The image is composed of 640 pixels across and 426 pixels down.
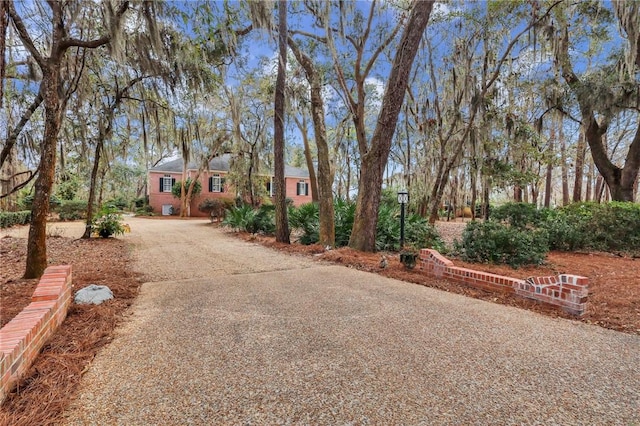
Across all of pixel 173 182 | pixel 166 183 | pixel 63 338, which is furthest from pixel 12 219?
pixel 63 338

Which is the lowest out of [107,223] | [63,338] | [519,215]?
[63,338]

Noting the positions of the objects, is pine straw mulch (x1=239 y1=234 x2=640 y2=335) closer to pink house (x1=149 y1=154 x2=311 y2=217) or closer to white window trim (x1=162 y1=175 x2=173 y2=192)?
pink house (x1=149 y1=154 x2=311 y2=217)

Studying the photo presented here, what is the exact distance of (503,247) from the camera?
5555 mm

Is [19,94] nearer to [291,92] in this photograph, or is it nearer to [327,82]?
[291,92]

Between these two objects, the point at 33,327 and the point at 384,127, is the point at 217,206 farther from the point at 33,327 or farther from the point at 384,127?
the point at 33,327

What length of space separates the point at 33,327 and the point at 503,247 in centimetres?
615

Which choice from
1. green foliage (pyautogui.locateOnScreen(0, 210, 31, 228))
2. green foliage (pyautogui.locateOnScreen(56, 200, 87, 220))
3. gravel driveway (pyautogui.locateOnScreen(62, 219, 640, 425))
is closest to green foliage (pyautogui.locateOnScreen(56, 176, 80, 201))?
green foliage (pyautogui.locateOnScreen(56, 200, 87, 220))

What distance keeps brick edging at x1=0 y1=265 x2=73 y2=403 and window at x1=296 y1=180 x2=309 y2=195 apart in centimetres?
2374

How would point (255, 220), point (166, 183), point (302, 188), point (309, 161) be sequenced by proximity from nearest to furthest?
point (255, 220) → point (309, 161) → point (166, 183) → point (302, 188)

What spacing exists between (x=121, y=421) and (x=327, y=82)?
11.5m

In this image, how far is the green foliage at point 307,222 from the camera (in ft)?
27.0

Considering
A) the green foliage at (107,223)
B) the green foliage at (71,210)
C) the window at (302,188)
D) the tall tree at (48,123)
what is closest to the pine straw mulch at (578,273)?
the tall tree at (48,123)

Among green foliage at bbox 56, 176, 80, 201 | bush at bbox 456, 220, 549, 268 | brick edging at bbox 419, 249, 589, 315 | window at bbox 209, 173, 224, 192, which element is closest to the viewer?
brick edging at bbox 419, 249, 589, 315

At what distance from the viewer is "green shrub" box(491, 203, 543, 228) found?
27.6 ft
